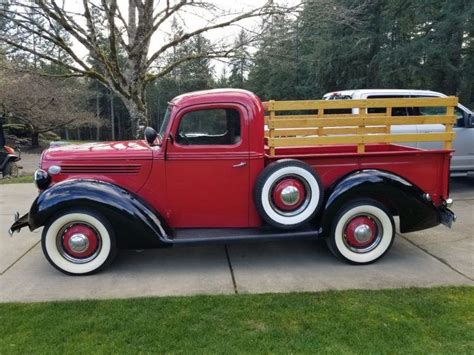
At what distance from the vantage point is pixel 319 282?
14.2ft

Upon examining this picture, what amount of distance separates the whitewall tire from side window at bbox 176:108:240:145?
56cm

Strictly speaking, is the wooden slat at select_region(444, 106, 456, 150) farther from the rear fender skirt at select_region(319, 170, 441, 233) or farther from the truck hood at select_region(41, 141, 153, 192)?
the truck hood at select_region(41, 141, 153, 192)

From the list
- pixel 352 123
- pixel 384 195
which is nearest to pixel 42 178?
pixel 352 123

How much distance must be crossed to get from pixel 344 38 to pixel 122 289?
75.2 feet

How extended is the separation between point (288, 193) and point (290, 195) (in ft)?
0.11

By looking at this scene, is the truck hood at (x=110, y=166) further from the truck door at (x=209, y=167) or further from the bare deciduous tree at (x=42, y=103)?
the bare deciduous tree at (x=42, y=103)

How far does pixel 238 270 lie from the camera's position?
467 cm

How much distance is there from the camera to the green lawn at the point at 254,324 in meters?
3.17

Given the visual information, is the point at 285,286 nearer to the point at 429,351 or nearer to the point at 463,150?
the point at 429,351

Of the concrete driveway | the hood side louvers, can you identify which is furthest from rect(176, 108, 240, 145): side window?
the concrete driveway

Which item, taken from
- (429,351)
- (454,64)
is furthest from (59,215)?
(454,64)

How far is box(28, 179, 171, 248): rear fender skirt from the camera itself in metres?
4.39

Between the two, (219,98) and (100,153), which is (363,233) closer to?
(219,98)

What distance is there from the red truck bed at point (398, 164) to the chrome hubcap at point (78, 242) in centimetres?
208
